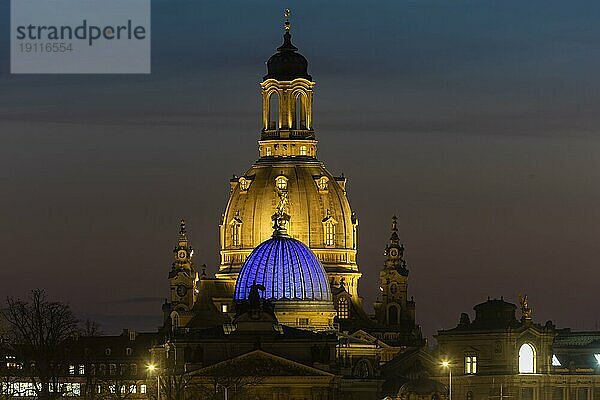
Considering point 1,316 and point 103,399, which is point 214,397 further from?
point 1,316

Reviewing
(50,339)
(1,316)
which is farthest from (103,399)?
(1,316)

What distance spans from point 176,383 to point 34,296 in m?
9.96

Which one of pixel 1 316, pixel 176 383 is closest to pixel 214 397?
pixel 176 383

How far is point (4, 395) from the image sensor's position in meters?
193

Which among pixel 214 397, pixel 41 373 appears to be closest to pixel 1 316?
pixel 41 373

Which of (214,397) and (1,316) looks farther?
(214,397)

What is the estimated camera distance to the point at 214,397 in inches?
7835

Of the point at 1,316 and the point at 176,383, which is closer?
the point at 1,316

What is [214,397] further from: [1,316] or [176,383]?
[1,316]

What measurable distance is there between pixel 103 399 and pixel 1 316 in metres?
20.1

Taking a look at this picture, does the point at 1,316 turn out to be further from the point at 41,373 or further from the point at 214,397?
the point at 214,397

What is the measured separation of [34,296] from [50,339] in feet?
21.1

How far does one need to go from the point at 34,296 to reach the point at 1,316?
42.4ft

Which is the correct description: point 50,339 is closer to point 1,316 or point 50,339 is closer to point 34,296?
point 34,296
